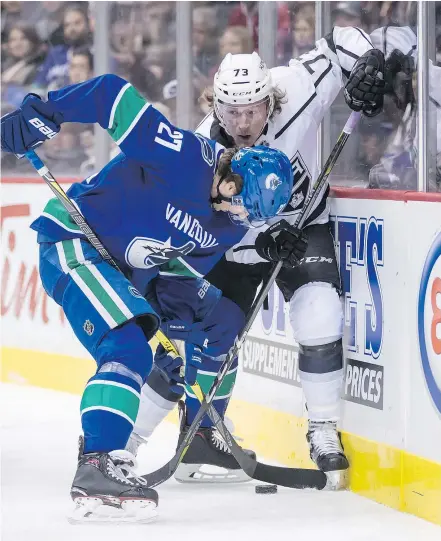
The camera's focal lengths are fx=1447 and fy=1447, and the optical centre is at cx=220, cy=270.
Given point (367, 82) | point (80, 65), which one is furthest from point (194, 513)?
point (80, 65)

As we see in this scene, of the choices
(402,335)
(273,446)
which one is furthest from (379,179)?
(273,446)

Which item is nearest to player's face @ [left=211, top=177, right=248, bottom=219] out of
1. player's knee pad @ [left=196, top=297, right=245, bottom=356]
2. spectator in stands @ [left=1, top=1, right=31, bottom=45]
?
player's knee pad @ [left=196, top=297, right=245, bottom=356]

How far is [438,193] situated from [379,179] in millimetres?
457

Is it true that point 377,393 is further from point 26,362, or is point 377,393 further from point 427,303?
point 26,362

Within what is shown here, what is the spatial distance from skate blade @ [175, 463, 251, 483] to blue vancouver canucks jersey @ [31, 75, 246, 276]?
0.74m

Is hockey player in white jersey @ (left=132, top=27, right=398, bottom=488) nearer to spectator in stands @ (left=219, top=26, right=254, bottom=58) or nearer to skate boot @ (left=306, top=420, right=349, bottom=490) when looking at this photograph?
skate boot @ (left=306, top=420, right=349, bottom=490)

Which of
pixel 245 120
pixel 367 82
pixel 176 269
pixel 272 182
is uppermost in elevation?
pixel 367 82

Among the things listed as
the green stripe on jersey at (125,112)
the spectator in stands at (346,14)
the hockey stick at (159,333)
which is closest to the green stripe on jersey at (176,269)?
the hockey stick at (159,333)

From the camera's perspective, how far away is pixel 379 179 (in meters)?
4.41

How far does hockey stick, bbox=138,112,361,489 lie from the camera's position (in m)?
4.30

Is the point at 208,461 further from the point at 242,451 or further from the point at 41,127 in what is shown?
the point at 41,127

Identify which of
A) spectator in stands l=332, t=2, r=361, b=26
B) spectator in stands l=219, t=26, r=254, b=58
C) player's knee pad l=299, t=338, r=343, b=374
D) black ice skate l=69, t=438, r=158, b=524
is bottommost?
black ice skate l=69, t=438, r=158, b=524

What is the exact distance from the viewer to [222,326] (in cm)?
450

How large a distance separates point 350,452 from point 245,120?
105 centimetres
